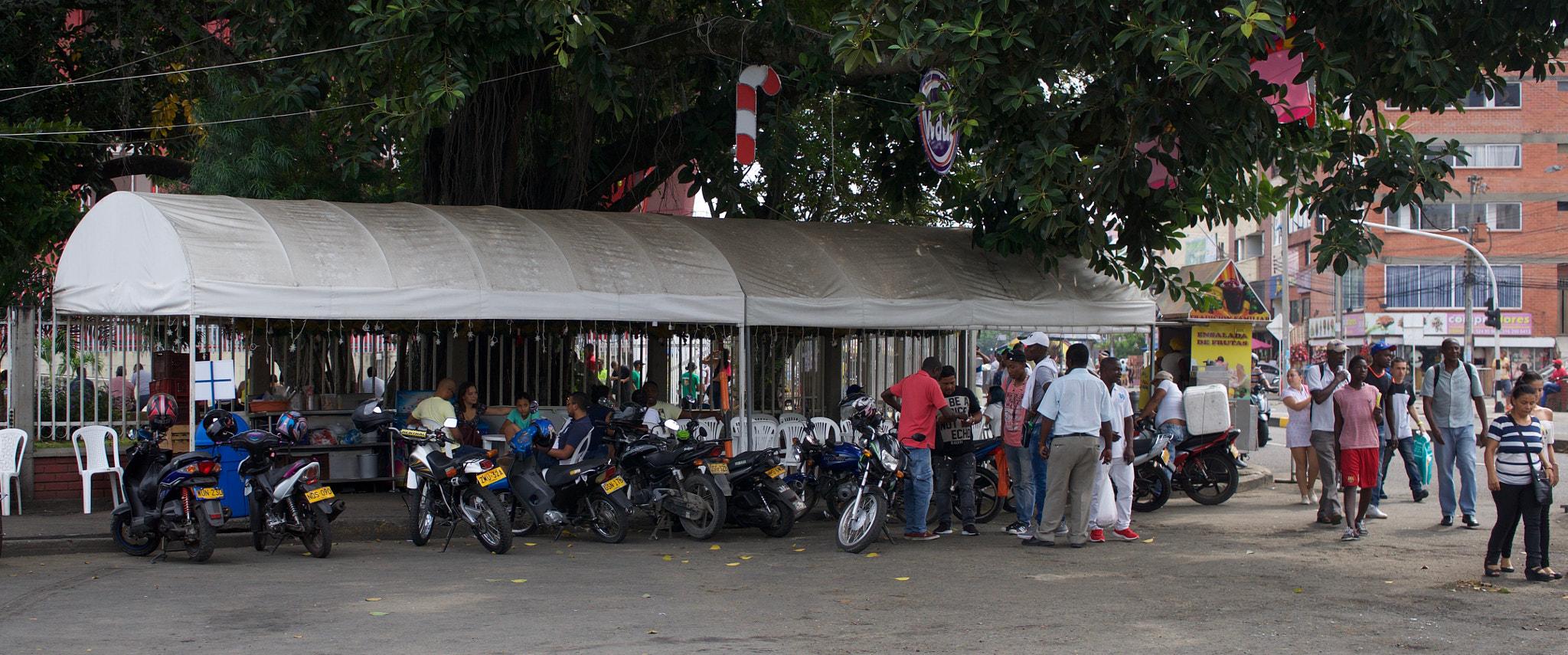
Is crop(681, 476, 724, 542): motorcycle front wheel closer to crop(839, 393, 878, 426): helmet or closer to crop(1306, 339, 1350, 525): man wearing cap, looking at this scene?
crop(839, 393, 878, 426): helmet

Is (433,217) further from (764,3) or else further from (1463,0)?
(1463,0)

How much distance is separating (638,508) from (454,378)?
474 cm

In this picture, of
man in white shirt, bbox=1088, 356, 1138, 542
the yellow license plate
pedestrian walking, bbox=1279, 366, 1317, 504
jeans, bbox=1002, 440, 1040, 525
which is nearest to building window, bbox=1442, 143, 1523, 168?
pedestrian walking, bbox=1279, 366, 1317, 504

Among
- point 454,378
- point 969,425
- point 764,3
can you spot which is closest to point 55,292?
point 454,378

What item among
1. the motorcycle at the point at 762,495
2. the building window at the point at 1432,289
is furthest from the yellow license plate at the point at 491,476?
the building window at the point at 1432,289

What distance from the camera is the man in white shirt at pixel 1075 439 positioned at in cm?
958

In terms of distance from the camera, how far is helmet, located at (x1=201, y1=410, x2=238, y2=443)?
9.37 meters

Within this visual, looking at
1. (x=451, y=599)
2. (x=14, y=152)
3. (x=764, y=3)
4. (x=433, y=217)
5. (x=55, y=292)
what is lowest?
(x=451, y=599)

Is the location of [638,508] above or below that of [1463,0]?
below

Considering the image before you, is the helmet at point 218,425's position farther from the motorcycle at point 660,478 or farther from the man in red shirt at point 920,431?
the man in red shirt at point 920,431

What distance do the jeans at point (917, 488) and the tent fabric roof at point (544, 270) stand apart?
95.9 inches

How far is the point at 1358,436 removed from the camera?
10523mm

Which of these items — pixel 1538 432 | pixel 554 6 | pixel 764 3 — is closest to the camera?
pixel 1538 432

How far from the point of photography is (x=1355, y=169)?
10.9 m
